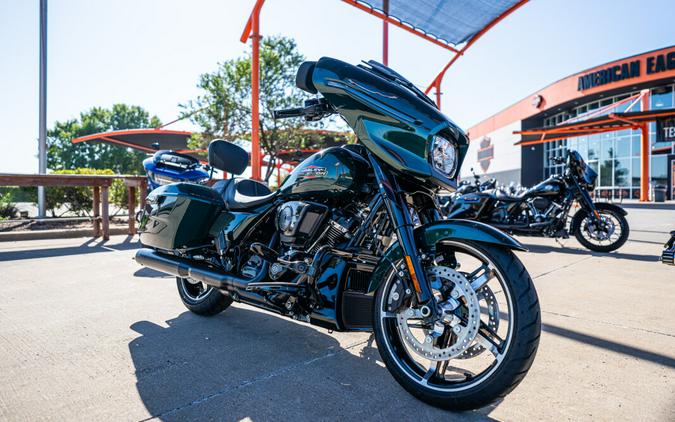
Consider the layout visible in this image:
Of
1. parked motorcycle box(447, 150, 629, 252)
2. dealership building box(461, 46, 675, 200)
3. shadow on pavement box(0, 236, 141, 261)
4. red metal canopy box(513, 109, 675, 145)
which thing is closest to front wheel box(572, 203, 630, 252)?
parked motorcycle box(447, 150, 629, 252)

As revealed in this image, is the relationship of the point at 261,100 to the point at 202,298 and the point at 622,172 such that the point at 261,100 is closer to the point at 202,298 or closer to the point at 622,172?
the point at 202,298

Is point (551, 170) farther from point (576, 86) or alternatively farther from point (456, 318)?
point (456, 318)

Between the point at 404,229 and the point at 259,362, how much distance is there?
1.13 m

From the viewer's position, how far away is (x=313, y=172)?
2324mm

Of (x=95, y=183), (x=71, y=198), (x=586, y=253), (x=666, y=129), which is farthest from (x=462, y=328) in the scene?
(x=666, y=129)

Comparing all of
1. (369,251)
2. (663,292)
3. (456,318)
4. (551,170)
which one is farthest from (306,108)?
(551,170)

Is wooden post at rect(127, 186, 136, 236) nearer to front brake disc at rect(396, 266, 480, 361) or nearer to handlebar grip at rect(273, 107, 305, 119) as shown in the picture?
handlebar grip at rect(273, 107, 305, 119)

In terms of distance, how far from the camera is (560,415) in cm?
176

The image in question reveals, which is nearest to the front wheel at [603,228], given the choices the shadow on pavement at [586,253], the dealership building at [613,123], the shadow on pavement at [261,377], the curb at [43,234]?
the shadow on pavement at [586,253]

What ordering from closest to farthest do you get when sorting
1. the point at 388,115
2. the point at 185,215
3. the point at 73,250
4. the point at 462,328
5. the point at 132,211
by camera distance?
1. the point at 462,328
2. the point at 388,115
3. the point at 185,215
4. the point at 73,250
5. the point at 132,211

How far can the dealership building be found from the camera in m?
23.1

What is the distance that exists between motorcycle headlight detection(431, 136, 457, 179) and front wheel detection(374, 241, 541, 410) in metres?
0.40

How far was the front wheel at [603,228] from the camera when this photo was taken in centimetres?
620

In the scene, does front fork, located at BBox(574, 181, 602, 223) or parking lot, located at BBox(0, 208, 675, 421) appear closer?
parking lot, located at BBox(0, 208, 675, 421)
